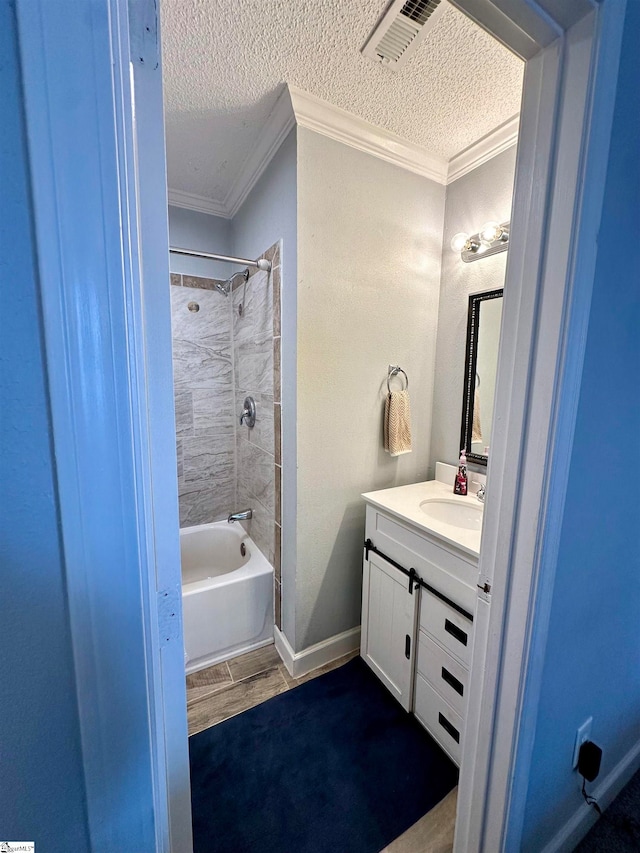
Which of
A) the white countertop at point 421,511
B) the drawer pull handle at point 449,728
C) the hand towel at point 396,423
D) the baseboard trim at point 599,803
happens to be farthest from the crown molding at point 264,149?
the baseboard trim at point 599,803

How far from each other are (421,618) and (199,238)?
253 cm

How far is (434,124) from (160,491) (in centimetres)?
187

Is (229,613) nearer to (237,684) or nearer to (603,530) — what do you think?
(237,684)

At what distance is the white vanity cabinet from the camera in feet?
3.92

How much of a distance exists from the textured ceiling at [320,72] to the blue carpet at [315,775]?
2.49 m

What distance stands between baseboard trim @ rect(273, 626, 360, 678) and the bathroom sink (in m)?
0.79

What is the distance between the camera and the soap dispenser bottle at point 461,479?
1.67 m

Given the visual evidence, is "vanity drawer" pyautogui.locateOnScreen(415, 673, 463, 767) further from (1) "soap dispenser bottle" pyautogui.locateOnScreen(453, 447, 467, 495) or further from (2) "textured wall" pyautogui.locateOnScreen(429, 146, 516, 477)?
(2) "textured wall" pyautogui.locateOnScreen(429, 146, 516, 477)

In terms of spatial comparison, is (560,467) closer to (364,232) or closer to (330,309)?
(330,309)

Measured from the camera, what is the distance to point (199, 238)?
2273mm

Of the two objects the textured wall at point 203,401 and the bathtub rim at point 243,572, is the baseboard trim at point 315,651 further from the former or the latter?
the textured wall at point 203,401

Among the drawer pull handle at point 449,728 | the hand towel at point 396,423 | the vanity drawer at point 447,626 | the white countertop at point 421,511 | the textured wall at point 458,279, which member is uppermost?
the textured wall at point 458,279

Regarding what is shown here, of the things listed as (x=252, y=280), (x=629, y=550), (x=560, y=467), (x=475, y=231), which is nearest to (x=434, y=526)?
(x=629, y=550)

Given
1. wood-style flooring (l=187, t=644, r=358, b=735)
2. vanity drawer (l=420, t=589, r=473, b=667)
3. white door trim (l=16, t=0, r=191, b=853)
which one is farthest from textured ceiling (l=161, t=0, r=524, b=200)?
wood-style flooring (l=187, t=644, r=358, b=735)
